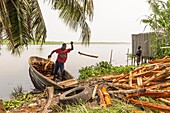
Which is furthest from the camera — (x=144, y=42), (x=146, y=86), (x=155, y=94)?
(x=144, y=42)

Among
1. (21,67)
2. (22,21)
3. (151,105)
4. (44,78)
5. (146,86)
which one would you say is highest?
(22,21)

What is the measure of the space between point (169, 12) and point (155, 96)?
23.1 ft

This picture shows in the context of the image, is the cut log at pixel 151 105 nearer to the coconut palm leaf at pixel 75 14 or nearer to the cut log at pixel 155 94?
the cut log at pixel 155 94

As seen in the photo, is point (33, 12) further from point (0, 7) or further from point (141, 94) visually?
point (141, 94)

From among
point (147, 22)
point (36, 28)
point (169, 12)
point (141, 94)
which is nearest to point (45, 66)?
point (36, 28)

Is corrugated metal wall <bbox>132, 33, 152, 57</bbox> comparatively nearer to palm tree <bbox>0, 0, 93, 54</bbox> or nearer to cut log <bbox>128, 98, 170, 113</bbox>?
palm tree <bbox>0, 0, 93, 54</bbox>

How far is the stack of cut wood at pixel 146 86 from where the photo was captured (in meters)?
4.50

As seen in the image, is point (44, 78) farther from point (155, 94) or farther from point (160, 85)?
point (155, 94)

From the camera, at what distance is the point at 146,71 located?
605 cm

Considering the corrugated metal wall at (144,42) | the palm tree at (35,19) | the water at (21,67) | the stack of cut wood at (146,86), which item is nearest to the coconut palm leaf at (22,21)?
the palm tree at (35,19)

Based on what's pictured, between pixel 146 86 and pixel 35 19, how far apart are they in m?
6.39

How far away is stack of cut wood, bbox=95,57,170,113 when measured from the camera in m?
4.50

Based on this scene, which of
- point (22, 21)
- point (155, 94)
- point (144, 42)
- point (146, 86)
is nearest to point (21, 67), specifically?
point (144, 42)

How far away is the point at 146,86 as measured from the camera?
17.3 feet
